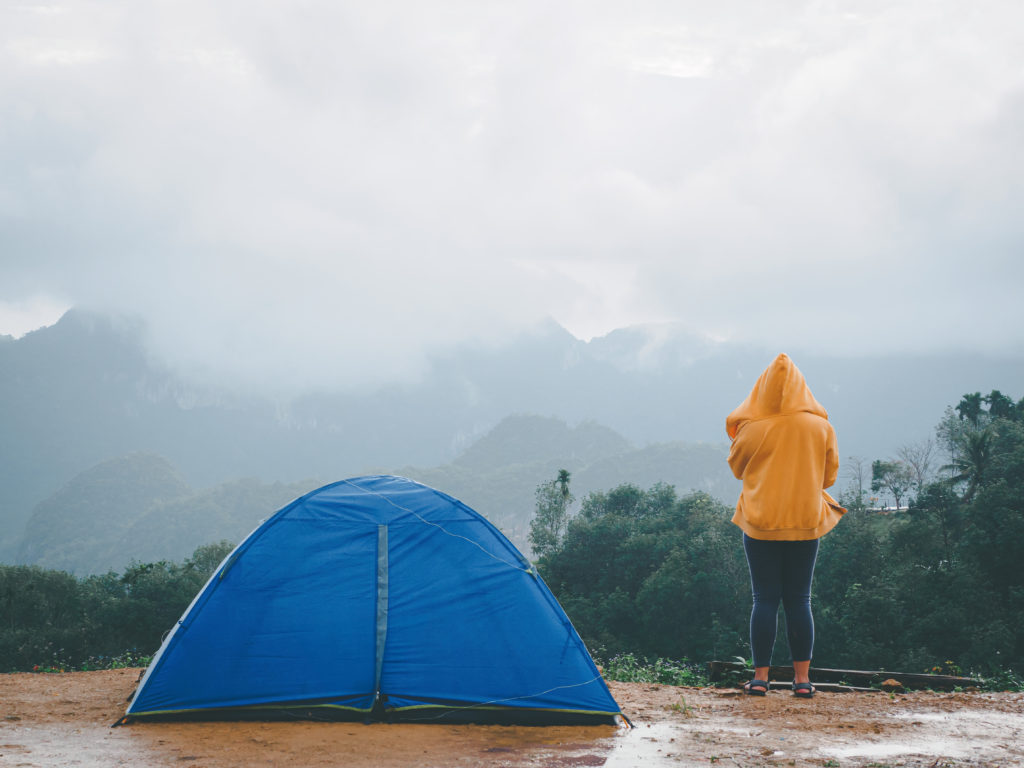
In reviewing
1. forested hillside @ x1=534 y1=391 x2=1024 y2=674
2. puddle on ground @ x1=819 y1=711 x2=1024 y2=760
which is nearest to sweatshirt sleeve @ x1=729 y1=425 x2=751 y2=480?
puddle on ground @ x1=819 y1=711 x2=1024 y2=760

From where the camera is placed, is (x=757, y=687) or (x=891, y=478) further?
(x=891, y=478)

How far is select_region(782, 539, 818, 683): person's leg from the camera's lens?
587cm

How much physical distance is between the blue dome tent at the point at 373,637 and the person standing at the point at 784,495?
1464 mm

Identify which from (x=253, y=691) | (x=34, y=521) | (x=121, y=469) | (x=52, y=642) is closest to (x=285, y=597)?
(x=253, y=691)

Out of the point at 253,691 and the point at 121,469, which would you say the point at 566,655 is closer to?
the point at 253,691

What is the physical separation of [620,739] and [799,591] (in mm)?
1785

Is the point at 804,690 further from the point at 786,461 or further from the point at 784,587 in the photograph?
the point at 786,461

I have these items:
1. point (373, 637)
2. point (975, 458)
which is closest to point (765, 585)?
point (373, 637)

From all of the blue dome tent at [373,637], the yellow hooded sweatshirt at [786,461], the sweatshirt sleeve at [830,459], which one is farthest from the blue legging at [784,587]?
the blue dome tent at [373,637]

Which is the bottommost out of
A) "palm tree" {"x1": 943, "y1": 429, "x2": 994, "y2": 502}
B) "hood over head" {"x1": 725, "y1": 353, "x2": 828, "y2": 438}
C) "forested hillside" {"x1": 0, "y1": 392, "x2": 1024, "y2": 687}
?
"forested hillside" {"x1": 0, "y1": 392, "x2": 1024, "y2": 687}

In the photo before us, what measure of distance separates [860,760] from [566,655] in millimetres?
2078

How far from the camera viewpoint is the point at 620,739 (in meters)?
5.22

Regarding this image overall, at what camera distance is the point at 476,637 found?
19.0 feet

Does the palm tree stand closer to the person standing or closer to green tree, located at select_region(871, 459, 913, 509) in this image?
green tree, located at select_region(871, 459, 913, 509)
